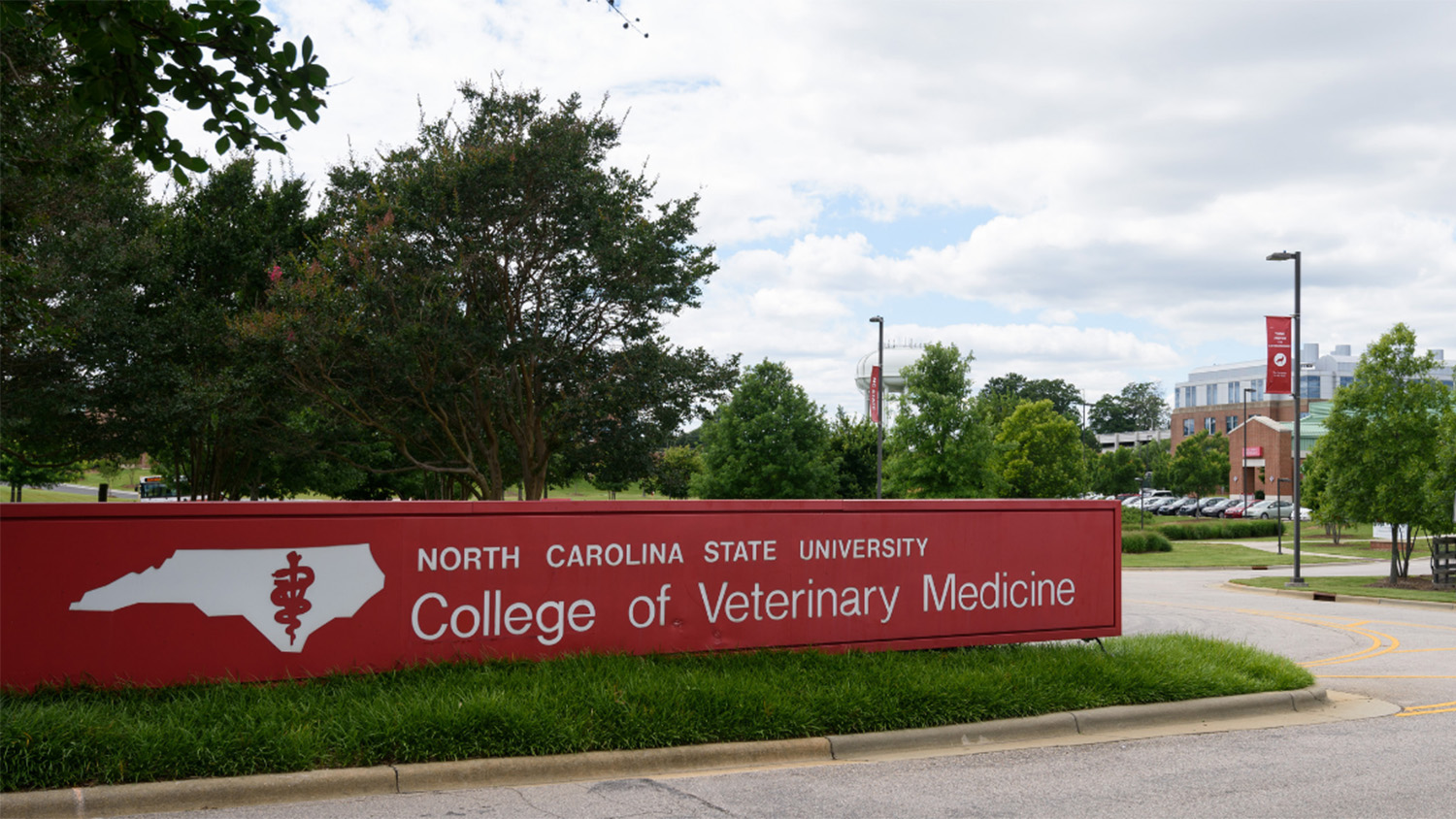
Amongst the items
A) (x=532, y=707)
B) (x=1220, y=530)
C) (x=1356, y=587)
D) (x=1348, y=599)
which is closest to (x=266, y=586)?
(x=532, y=707)

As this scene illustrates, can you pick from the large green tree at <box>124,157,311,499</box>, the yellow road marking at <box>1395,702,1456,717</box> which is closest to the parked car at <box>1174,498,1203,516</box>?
the large green tree at <box>124,157,311,499</box>

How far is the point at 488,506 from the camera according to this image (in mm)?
7379

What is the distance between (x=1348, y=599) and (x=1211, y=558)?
14675 mm

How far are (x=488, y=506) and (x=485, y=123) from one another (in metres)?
17.0

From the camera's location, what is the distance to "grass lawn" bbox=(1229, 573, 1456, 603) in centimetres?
2195

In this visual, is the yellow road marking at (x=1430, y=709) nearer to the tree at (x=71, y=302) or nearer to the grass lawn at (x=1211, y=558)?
the tree at (x=71, y=302)

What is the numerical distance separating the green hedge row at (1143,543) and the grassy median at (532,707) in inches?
1316

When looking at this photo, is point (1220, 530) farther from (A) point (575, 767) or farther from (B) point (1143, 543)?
(A) point (575, 767)

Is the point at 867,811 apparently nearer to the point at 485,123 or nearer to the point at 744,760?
the point at 744,760

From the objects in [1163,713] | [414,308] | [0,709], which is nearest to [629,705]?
[0,709]

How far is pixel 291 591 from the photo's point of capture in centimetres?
687

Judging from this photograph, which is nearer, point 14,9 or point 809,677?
point 14,9

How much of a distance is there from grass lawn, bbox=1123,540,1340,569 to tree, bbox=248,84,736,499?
17.8 metres

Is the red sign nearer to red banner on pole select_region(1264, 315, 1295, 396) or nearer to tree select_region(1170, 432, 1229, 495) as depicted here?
red banner on pole select_region(1264, 315, 1295, 396)
